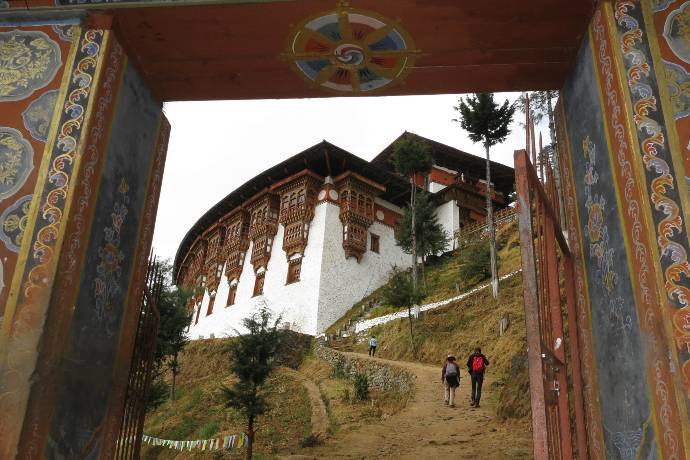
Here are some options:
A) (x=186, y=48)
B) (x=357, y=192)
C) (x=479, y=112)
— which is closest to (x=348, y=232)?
(x=357, y=192)

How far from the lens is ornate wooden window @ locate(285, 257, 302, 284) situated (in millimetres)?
33750

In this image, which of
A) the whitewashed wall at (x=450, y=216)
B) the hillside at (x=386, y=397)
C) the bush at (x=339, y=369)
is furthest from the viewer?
the whitewashed wall at (x=450, y=216)

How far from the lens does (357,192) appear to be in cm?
3553

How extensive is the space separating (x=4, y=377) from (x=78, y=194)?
145 cm

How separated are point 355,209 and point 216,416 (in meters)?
16.6

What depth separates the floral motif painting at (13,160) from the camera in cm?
499

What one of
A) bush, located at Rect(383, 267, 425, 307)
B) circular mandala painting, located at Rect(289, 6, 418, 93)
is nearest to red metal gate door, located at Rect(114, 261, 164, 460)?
circular mandala painting, located at Rect(289, 6, 418, 93)

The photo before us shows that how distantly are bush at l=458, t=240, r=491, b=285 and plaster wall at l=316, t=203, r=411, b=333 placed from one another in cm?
547

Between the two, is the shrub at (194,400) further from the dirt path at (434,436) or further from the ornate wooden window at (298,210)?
the ornate wooden window at (298,210)

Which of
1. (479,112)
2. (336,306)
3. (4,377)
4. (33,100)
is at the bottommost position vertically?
(4,377)

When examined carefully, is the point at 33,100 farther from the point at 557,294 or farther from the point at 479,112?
the point at 479,112

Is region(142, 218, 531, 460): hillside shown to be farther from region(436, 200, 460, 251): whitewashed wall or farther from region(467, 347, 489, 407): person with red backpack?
region(436, 200, 460, 251): whitewashed wall

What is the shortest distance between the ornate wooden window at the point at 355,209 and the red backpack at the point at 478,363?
771 inches

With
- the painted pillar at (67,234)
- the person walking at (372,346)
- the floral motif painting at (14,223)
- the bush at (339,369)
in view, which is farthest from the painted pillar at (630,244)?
the person walking at (372,346)
